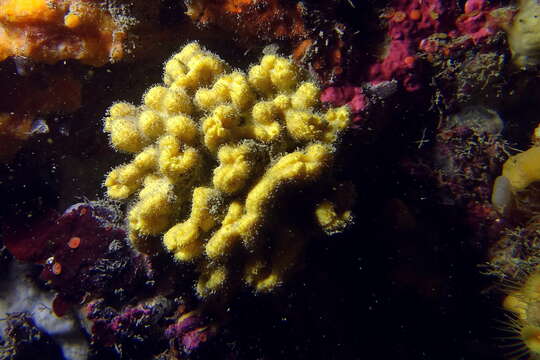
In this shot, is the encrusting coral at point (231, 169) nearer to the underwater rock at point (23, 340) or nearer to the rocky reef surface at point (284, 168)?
the rocky reef surface at point (284, 168)

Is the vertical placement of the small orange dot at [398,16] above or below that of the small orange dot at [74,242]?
above

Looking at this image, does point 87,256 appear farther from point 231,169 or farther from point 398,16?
point 398,16

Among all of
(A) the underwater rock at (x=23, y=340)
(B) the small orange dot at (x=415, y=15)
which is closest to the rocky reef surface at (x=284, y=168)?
(B) the small orange dot at (x=415, y=15)

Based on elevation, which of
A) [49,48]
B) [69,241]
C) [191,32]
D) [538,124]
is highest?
[49,48]

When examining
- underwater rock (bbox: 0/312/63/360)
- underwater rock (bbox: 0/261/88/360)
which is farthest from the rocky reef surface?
underwater rock (bbox: 0/312/63/360)

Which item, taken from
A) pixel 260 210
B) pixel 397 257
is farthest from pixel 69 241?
pixel 397 257

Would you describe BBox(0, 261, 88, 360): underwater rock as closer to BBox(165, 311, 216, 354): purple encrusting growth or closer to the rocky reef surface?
the rocky reef surface

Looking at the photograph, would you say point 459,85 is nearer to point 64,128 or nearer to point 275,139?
point 275,139
